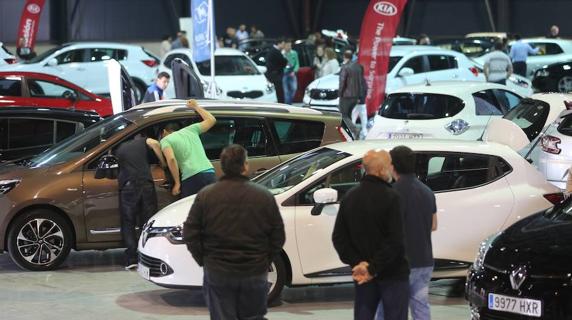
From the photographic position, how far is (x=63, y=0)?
37562 mm

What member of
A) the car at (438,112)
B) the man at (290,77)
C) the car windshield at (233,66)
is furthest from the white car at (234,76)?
the car at (438,112)

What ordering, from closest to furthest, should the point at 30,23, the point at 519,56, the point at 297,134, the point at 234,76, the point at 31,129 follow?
the point at 297,134
the point at 31,129
the point at 234,76
the point at 519,56
the point at 30,23

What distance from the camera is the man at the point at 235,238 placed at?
7316mm

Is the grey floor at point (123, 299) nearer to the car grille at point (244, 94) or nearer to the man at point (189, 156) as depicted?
the man at point (189, 156)

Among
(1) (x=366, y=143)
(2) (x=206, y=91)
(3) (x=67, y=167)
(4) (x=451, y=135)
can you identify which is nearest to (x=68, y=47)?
(2) (x=206, y=91)

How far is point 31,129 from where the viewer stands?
15164 mm

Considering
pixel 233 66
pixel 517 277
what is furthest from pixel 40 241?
pixel 233 66

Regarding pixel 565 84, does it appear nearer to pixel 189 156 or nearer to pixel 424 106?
pixel 424 106

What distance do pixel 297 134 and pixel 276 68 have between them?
14.4 metres

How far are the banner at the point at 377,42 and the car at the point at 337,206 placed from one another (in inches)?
385

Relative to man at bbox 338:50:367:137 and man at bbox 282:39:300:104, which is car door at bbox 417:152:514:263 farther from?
man at bbox 282:39:300:104

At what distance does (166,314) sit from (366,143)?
2.48 meters

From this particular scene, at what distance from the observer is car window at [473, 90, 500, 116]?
18000 millimetres

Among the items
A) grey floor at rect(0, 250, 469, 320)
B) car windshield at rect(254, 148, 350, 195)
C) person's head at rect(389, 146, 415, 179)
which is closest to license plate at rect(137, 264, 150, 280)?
grey floor at rect(0, 250, 469, 320)
